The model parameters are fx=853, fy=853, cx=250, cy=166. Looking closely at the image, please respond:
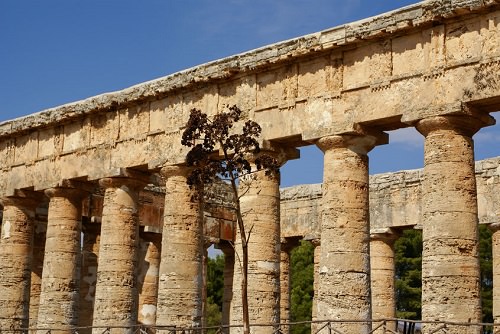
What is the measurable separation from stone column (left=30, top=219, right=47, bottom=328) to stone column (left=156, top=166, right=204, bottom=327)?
10.1m

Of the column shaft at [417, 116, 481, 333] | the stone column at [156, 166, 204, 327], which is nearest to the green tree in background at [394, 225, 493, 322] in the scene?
the stone column at [156, 166, 204, 327]

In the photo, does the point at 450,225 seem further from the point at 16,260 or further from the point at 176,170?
the point at 16,260

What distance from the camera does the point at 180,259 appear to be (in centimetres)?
2231

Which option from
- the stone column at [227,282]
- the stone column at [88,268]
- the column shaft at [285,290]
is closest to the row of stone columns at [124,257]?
the stone column at [88,268]

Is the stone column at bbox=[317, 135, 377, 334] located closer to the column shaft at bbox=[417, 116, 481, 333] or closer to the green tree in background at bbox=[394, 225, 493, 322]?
the column shaft at bbox=[417, 116, 481, 333]

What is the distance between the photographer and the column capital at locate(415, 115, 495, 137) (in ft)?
58.5

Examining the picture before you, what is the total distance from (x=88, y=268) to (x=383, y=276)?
11112 millimetres

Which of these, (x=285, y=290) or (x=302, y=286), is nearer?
(x=285, y=290)

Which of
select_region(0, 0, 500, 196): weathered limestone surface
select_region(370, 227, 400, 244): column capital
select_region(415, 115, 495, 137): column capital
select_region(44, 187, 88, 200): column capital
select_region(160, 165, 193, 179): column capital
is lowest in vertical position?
select_region(370, 227, 400, 244): column capital

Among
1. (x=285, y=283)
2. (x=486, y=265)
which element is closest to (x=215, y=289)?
(x=486, y=265)

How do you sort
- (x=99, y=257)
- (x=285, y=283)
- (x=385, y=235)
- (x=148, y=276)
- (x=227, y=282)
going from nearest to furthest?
(x=99, y=257) → (x=385, y=235) → (x=285, y=283) → (x=148, y=276) → (x=227, y=282)

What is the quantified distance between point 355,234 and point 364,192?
1.06 metres

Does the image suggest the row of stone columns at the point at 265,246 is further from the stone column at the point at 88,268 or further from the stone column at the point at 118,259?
the stone column at the point at 88,268

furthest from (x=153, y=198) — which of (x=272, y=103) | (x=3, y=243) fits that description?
(x=272, y=103)
